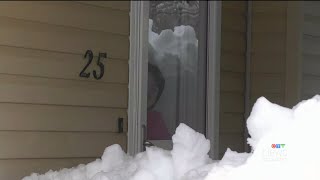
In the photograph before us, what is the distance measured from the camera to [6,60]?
9.28 ft

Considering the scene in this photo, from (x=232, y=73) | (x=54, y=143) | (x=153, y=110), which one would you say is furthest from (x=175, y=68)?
(x=54, y=143)

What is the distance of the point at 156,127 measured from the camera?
3.44 metres

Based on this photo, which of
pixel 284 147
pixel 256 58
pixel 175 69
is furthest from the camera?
pixel 256 58

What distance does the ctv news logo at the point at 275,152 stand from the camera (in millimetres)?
1294

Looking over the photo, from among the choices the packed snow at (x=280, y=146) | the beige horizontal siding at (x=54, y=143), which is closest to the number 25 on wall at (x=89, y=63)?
the beige horizontal siding at (x=54, y=143)

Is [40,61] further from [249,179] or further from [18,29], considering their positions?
[249,179]

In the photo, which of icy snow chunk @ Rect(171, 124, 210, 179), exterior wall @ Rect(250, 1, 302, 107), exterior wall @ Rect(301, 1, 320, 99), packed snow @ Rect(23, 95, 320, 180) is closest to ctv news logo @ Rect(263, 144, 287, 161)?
packed snow @ Rect(23, 95, 320, 180)

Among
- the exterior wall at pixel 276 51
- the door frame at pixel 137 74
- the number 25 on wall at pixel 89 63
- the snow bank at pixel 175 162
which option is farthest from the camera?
the exterior wall at pixel 276 51

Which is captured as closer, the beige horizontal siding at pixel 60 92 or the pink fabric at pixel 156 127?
the beige horizontal siding at pixel 60 92

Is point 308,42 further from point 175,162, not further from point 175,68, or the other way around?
point 175,162

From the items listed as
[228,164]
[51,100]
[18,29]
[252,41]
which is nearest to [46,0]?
[18,29]

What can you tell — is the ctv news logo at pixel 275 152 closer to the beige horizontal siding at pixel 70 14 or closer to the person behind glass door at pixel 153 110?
the beige horizontal siding at pixel 70 14

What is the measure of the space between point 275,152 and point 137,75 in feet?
6.82

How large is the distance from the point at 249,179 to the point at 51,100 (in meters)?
1.90
